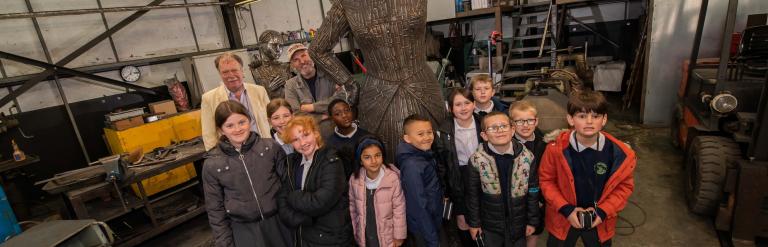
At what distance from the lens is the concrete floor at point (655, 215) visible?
2873 mm

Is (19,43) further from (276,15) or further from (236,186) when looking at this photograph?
(236,186)

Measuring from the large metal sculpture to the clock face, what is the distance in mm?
4759

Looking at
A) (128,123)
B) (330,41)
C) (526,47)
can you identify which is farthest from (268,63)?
(526,47)

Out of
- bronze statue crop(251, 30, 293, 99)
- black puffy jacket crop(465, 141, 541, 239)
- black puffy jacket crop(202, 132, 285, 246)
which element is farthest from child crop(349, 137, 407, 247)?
bronze statue crop(251, 30, 293, 99)

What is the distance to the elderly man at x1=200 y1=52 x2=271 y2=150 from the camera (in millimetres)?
2539

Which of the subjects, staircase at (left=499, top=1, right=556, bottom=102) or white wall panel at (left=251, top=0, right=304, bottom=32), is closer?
staircase at (left=499, top=1, right=556, bottom=102)

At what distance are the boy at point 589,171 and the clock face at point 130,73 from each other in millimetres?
6013

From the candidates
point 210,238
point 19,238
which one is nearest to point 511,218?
point 210,238

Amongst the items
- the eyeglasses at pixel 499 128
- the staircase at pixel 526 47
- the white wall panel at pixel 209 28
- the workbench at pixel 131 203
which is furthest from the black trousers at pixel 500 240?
the white wall panel at pixel 209 28

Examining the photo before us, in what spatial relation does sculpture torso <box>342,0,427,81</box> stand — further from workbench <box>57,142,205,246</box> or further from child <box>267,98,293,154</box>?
workbench <box>57,142,205,246</box>

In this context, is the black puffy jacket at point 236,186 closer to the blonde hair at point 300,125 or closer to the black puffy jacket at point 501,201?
the blonde hair at point 300,125

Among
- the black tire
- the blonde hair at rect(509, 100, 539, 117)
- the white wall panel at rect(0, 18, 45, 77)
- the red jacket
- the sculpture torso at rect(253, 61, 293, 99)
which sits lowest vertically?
the black tire

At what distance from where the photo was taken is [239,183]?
2.04m

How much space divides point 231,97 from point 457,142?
1.68 m
